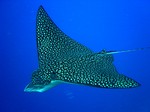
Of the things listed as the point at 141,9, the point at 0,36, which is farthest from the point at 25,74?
the point at 141,9

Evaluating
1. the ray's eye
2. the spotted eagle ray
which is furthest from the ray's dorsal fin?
the ray's eye

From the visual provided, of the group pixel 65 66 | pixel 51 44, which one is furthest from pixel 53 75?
pixel 51 44

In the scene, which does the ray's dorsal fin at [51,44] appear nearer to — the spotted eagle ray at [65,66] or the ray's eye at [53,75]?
the spotted eagle ray at [65,66]

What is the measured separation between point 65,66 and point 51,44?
0.85m

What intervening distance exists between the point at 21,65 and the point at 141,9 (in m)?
7.34

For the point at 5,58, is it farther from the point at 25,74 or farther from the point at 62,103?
the point at 62,103

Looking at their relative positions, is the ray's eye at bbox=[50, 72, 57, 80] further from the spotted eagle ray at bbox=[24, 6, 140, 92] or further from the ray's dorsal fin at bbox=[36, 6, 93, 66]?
the ray's dorsal fin at bbox=[36, 6, 93, 66]

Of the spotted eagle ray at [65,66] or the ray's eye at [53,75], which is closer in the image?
the spotted eagle ray at [65,66]

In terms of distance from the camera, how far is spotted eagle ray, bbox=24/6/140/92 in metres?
3.40

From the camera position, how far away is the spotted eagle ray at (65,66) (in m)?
3.40

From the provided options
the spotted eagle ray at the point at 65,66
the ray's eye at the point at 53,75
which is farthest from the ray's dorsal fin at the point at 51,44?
the ray's eye at the point at 53,75

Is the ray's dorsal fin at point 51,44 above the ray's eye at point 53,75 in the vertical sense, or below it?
above

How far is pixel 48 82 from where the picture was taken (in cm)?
358

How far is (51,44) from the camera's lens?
4.45 metres
